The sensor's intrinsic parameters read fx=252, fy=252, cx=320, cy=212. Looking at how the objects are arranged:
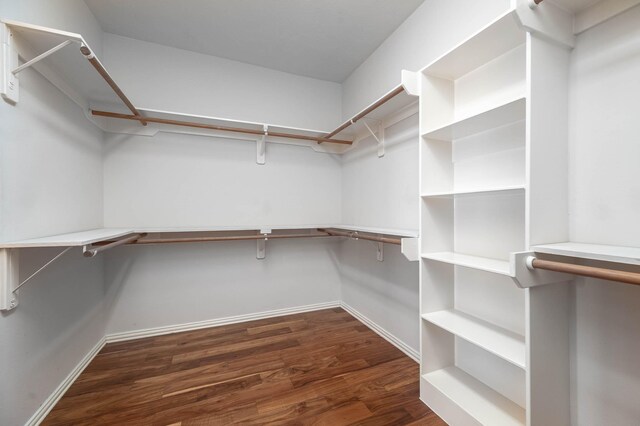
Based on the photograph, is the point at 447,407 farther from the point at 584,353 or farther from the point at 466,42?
the point at 466,42

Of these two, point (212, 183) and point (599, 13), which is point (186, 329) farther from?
point (599, 13)

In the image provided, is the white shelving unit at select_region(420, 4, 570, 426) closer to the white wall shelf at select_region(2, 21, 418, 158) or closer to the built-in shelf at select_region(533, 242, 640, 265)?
the built-in shelf at select_region(533, 242, 640, 265)

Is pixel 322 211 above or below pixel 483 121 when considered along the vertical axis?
below

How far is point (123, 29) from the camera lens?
1.96 metres

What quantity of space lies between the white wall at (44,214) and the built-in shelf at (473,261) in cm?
199

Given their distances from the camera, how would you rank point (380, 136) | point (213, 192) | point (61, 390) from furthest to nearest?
1. point (213, 192)
2. point (380, 136)
3. point (61, 390)

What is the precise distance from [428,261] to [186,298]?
204 centimetres

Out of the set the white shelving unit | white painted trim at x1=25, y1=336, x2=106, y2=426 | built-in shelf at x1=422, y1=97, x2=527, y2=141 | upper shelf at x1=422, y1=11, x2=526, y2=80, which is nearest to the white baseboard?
white painted trim at x1=25, y1=336, x2=106, y2=426

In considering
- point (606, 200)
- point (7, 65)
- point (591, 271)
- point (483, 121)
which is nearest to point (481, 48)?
point (483, 121)

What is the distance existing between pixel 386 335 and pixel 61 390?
2.11m

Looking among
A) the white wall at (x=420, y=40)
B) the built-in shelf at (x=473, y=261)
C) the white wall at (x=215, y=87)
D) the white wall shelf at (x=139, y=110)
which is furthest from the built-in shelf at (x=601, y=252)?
the white wall at (x=215, y=87)

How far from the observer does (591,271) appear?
2.39 ft

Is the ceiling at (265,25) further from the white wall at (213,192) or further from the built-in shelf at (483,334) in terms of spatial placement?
the built-in shelf at (483,334)

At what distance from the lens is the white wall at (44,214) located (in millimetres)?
1104
